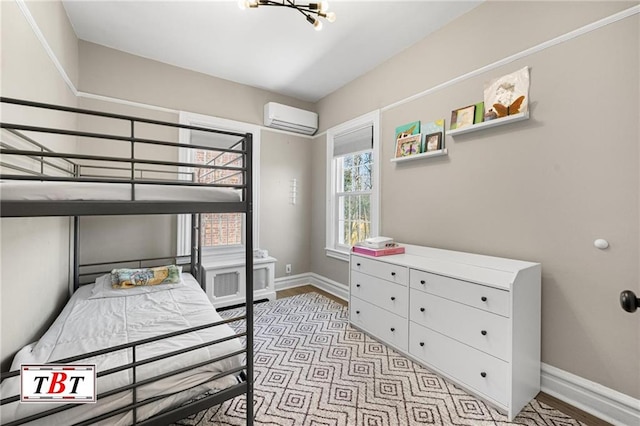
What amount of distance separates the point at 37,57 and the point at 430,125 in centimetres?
296

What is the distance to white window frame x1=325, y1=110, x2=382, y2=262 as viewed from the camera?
313 centimetres

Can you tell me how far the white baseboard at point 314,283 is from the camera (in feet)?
11.8

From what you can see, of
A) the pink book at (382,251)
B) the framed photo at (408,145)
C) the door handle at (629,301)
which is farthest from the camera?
the framed photo at (408,145)

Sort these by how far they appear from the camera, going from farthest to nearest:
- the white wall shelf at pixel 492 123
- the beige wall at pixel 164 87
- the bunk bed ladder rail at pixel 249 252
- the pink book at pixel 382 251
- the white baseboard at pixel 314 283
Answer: the white baseboard at pixel 314 283
the beige wall at pixel 164 87
the pink book at pixel 382 251
the white wall shelf at pixel 492 123
the bunk bed ladder rail at pixel 249 252

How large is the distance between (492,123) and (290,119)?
2538mm

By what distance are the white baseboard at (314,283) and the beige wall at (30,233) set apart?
2.36 meters

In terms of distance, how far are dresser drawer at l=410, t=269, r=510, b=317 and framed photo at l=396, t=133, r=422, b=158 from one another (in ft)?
3.97

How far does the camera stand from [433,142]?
2.50m

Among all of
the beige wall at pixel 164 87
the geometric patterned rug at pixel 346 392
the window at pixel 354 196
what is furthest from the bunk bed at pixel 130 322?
the window at pixel 354 196

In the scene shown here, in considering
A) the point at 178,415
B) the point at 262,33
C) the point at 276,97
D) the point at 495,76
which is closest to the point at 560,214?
the point at 495,76

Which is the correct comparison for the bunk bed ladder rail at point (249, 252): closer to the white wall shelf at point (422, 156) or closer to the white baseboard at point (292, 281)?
the white wall shelf at point (422, 156)

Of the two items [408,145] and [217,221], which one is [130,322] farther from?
[408,145]

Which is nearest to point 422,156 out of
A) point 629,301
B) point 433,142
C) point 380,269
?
point 433,142

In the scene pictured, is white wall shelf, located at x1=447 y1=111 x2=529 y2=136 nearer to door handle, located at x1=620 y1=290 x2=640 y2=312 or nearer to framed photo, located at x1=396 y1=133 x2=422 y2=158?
framed photo, located at x1=396 y1=133 x2=422 y2=158
